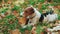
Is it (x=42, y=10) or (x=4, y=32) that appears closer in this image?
(x=4, y=32)

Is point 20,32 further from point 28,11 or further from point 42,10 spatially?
point 42,10

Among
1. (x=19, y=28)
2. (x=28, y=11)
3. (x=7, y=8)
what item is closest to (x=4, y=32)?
(x=19, y=28)

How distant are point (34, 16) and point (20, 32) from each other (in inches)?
17.2

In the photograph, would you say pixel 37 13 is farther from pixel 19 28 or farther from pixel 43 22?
pixel 19 28

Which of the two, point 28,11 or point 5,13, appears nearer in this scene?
point 28,11

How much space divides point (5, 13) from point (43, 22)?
0.84 m

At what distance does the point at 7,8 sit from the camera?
4.59 meters

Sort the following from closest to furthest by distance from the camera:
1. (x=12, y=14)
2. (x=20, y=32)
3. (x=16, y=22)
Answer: (x=20, y=32) → (x=16, y=22) → (x=12, y=14)

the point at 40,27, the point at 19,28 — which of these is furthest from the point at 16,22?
the point at 40,27

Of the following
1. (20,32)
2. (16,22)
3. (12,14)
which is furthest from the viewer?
(12,14)

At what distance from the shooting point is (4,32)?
3836 mm

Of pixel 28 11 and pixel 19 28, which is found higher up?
pixel 28 11

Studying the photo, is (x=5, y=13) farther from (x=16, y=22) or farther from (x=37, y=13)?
(x=37, y=13)

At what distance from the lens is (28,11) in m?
3.97
